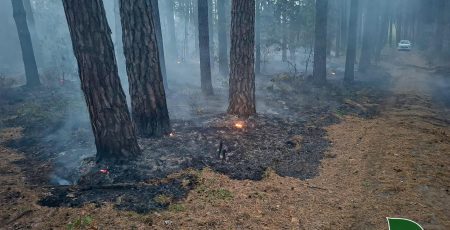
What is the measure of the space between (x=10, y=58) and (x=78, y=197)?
24481mm

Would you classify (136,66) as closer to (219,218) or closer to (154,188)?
(154,188)

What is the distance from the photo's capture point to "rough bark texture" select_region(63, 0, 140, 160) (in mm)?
5285

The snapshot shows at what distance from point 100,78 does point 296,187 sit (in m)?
3.89

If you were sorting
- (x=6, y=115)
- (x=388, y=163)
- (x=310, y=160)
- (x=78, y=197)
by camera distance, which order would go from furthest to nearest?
(x=6, y=115) < (x=310, y=160) < (x=388, y=163) < (x=78, y=197)

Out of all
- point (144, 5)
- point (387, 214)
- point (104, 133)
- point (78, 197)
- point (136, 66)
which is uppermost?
point (144, 5)

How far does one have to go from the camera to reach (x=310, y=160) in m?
6.51

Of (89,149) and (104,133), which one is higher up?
(104,133)

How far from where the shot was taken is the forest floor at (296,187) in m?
4.18

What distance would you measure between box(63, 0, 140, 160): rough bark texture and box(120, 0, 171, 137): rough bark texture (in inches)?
46.8

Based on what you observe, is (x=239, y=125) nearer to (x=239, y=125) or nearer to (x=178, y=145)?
(x=239, y=125)

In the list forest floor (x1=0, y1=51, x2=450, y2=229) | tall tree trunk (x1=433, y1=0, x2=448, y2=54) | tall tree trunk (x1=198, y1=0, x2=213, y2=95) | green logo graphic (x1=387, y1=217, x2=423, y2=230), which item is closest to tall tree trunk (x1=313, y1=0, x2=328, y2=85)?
tall tree trunk (x1=198, y1=0, x2=213, y2=95)

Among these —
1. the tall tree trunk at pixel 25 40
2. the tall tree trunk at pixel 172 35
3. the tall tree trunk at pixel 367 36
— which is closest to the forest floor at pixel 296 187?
the tall tree trunk at pixel 25 40

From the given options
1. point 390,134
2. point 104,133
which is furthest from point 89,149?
point 390,134

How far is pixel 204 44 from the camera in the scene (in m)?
13.2
